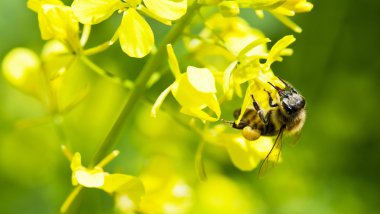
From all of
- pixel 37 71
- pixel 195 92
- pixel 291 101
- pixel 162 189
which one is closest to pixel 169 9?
pixel 195 92

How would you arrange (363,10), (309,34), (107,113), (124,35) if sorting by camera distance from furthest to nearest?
(363,10), (309,34), (107,113), (124,35)

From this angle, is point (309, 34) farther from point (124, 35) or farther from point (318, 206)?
point (124, 35)

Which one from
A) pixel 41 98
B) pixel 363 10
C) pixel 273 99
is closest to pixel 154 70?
pixel 273 99

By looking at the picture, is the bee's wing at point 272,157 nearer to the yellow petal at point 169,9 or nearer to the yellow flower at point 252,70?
the yellow flower at point 252,70

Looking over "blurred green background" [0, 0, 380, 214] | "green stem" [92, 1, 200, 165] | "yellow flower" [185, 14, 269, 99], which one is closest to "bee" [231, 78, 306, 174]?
"yellow flower" [185, 14, 269, 99]

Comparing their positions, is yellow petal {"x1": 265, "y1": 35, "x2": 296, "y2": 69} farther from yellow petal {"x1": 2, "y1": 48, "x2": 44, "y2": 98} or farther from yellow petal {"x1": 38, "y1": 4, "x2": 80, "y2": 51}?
yellow petal {"x1": 2, "y1": 48, "x2": 44, "y2": 98}
